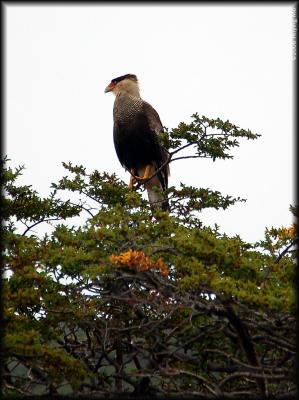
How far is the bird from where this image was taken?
35.3 feet

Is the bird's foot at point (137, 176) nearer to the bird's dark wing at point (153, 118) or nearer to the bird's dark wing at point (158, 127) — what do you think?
the bird's dark wing at point (158, 127)

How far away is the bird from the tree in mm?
3880

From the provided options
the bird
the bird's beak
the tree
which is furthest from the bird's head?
the tree

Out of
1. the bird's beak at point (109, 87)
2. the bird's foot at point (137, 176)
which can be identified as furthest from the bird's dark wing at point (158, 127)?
the bird's beak at point (109, 87)

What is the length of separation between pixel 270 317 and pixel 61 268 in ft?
6.19

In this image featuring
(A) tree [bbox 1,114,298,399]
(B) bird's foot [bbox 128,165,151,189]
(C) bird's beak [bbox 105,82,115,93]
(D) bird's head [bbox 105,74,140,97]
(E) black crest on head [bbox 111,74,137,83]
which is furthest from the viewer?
(E) black crest on head [bbox 111,74,137,83]

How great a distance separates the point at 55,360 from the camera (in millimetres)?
5094

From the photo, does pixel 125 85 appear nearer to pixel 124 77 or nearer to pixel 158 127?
pixel 124 77

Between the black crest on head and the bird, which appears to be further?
the black crest on head

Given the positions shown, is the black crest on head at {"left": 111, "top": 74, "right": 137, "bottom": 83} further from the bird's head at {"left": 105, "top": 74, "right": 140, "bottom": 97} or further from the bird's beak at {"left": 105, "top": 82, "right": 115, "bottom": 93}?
the bird's beak at {"left": 105, "top": 82, "right": 115, "bottom": 93}

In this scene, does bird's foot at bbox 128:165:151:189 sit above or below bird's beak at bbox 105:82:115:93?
below

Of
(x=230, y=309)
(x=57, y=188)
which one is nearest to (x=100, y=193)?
(x=57, y=188)

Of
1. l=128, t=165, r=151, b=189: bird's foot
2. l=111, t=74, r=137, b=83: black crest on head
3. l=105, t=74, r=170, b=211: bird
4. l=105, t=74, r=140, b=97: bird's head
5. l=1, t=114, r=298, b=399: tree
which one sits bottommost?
l=1, t=114, r=298, b=399: tree

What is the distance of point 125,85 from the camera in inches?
462
